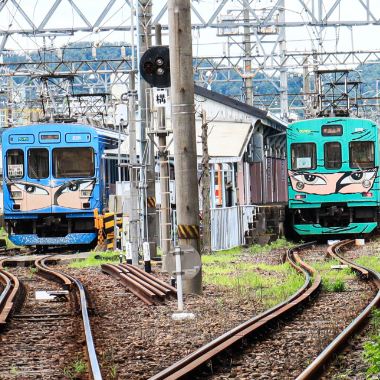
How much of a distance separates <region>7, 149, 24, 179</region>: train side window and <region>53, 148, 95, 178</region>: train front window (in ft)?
2.86

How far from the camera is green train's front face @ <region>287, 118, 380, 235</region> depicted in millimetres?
20547

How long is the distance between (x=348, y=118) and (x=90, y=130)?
6684mm

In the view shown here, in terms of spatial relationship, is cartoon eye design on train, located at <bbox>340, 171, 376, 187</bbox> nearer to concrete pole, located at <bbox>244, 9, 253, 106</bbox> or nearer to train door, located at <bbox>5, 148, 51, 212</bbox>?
train door, located at <bbox>5, 148, 51, 212</bbox>

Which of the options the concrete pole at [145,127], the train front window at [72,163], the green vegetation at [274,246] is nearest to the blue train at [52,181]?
the train front window at [72,163]

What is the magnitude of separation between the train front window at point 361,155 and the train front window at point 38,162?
7919 mm

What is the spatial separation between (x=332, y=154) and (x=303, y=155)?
750 millimetres

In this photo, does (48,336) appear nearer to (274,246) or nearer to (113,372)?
(113,372)

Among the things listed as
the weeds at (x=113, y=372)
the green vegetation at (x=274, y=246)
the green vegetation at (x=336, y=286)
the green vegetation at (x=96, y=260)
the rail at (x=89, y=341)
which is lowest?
the green vegetation at (x=274, y=246)

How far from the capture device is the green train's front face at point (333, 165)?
67.4ft

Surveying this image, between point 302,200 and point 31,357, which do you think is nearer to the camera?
point 31,357

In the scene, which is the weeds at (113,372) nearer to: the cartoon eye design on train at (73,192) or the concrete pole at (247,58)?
the cartoon eye design on train at (73,192)

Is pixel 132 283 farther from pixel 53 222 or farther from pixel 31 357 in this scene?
pixel 53 222

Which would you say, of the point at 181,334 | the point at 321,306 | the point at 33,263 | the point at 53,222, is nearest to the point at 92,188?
the point at 53,222

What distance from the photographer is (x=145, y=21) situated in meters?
15.4
